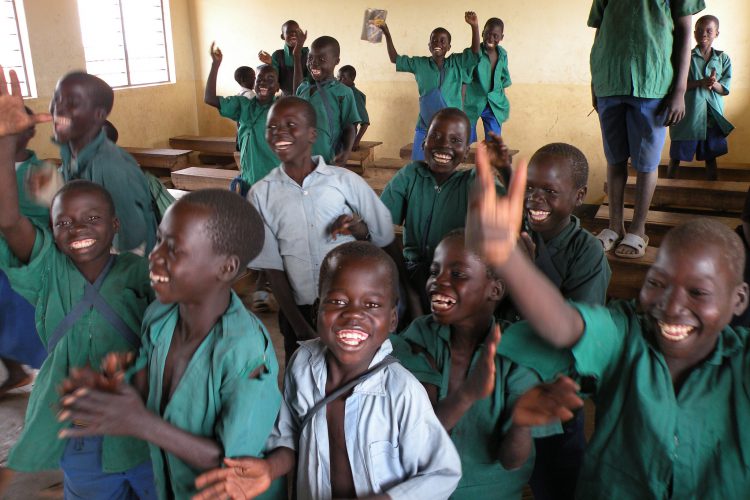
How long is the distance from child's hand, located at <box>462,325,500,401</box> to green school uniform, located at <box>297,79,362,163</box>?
2.52 metres

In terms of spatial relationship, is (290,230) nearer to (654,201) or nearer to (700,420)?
(700,420)

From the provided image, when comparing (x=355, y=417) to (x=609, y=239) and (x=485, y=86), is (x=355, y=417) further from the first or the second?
(x=485, y=86)

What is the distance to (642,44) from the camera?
2518 millimetres

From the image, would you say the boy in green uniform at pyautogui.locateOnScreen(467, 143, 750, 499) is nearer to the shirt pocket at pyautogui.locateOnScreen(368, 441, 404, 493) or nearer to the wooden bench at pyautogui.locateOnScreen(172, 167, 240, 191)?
the shirt pocket at pyautogui.locateOnScreen(368, 441, 404, 493)

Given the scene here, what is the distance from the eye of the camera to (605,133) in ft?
9.14

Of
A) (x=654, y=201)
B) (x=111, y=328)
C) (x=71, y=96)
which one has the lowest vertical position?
(x=654, y=201)

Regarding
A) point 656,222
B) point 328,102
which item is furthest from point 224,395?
point 656,222

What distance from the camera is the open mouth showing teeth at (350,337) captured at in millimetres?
1301

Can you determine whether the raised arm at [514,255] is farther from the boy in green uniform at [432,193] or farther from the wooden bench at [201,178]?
the wooden bench at [201,178]

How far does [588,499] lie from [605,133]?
1930 millimetres

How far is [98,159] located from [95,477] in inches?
43.0

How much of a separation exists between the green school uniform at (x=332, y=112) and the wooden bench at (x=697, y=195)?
7.53 feet

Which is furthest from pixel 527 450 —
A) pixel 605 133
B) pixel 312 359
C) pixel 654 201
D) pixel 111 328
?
pixel 654 201

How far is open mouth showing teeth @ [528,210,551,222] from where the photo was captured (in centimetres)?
197
